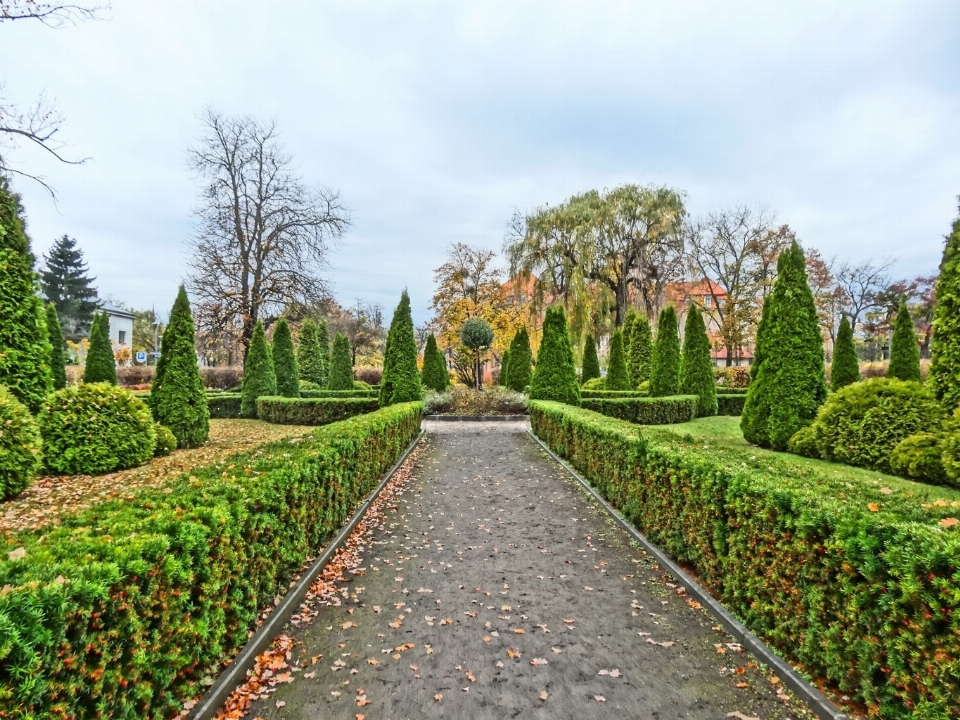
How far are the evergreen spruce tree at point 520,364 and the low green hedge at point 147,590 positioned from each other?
53.6ft

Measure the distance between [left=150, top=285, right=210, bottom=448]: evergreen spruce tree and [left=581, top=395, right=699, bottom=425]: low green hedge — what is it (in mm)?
10021

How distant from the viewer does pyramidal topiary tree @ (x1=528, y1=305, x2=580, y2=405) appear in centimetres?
1439

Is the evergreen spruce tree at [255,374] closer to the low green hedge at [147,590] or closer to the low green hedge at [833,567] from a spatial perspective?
the low green hedge at [147,590]

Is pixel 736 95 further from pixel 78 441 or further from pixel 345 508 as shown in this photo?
pixel 78 441

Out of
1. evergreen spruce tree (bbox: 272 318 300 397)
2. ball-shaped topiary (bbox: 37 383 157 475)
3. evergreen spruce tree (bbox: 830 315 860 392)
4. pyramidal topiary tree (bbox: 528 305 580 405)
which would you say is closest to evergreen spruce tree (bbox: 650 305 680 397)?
pyramidal topiary tree (bbox: 528 305 580 405)

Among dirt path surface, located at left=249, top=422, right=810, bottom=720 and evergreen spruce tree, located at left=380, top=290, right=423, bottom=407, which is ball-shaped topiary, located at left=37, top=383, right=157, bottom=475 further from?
evergreen spruce tree, located at left=380, top=290, right=423, bottom=407

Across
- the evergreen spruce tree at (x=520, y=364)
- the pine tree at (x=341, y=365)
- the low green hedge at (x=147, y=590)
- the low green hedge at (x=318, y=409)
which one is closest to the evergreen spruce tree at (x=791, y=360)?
the low green hedge at (x=147, y=590)

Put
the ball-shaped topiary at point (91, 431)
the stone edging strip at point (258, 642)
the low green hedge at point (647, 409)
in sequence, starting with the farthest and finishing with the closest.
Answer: the low green hedge at point (647, 409) → the ball-shaped topiary at point (91, 431) → the stone edging strip at point (258, 642)

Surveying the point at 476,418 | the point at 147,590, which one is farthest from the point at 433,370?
the point at 147,590

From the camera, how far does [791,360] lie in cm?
904

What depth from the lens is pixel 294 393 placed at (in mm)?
18281

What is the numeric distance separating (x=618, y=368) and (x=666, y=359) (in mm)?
3984

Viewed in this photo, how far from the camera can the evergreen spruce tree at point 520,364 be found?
20078mm

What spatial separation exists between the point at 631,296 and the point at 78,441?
2284cm
